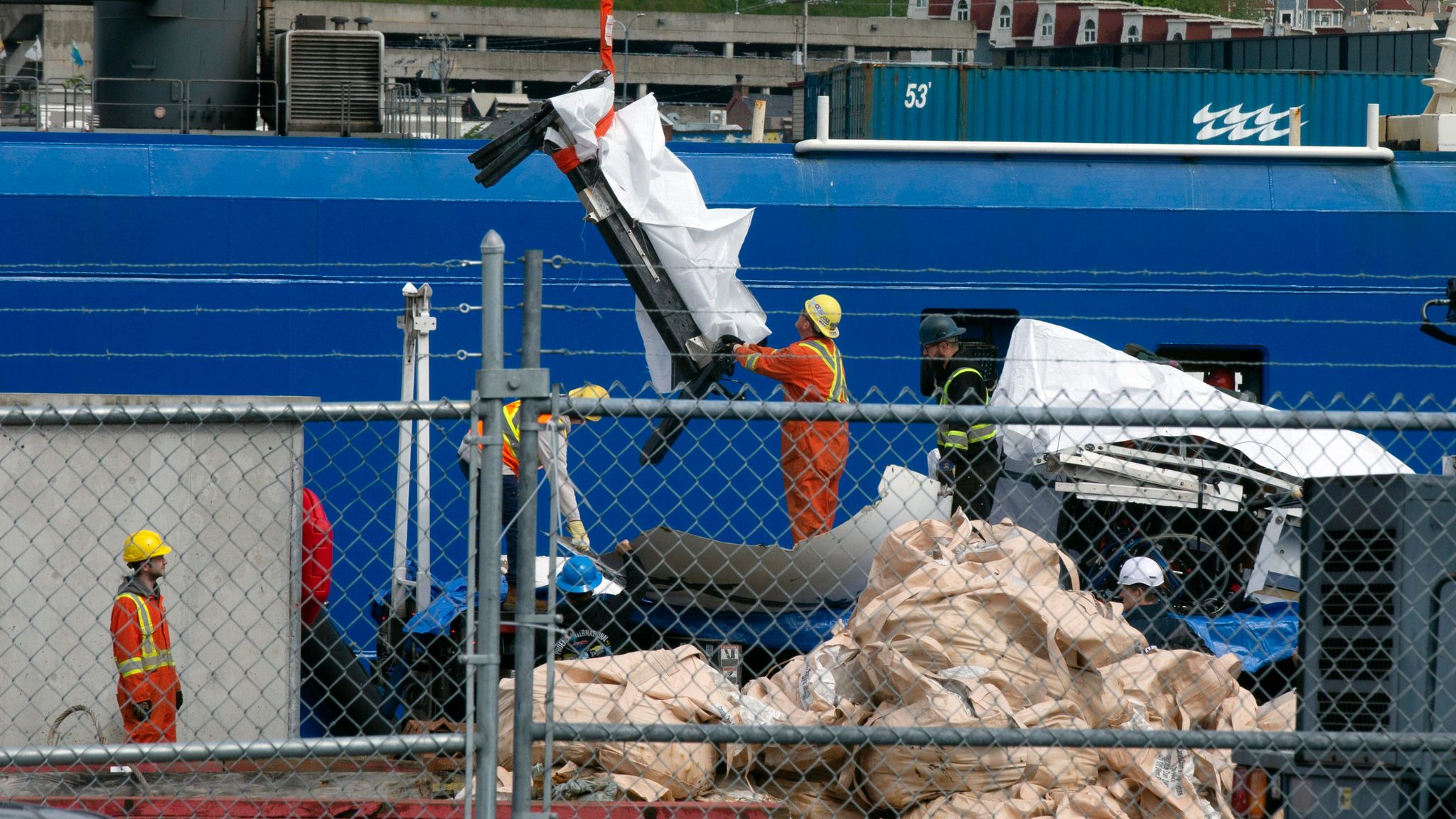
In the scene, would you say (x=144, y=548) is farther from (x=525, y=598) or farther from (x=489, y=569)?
(x=525, y=598)

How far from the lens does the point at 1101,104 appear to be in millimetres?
15219

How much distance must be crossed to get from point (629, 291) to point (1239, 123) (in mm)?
8419

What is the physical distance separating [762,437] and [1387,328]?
204 inches

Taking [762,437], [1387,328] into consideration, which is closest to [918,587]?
[762,437]

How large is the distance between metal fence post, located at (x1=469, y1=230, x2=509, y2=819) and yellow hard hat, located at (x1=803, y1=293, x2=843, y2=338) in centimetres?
535

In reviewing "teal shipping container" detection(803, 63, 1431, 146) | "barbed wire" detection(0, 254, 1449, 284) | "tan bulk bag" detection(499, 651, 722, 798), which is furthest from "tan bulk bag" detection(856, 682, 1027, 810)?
"teal shipping container" detection(803, 63, 1431, 146)

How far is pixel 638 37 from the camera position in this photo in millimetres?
64062

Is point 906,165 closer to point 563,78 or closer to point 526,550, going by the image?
point 526,550

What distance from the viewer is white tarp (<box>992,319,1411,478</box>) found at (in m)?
7.88

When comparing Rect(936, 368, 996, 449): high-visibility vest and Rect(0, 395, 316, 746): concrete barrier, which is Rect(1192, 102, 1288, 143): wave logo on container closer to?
Rect(936, 368, 996, 449): high-visibility vest

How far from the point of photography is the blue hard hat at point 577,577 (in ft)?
24.1

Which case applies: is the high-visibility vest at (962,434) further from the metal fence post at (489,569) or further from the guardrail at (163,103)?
the guardrail at (163,103)

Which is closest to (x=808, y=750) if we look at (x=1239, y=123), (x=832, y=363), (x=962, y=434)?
(x=962, y=434)

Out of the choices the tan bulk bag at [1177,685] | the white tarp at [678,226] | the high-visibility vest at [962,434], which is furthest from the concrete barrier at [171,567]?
the high-visibility vest at [962,434]
